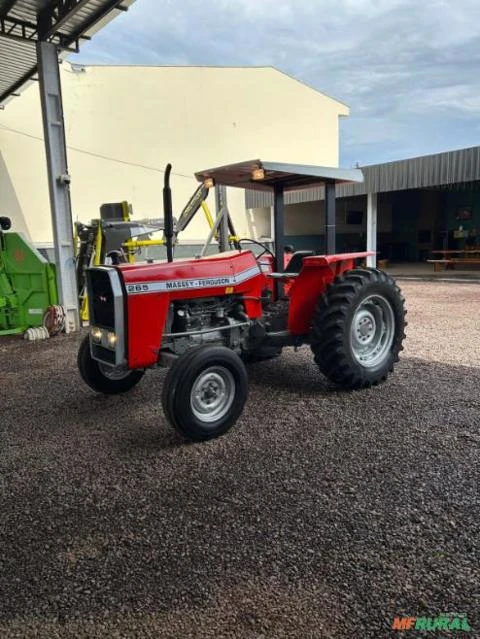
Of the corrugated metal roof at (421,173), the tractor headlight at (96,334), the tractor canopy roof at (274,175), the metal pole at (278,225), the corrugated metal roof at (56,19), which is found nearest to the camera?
the tractor headlight at (96,334)

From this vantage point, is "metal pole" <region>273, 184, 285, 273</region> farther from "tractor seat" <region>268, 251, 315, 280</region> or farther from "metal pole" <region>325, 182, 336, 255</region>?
"metal pole" <region>325, 182, 336, 255</region>

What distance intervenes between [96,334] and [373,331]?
253cm

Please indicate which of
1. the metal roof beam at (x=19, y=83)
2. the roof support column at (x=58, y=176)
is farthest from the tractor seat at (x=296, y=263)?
the metal roof beam at (x=19, y=83)

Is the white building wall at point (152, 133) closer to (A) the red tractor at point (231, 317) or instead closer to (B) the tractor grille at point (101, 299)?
(A) the red tractor at point (231, 317)

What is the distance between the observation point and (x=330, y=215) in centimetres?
464

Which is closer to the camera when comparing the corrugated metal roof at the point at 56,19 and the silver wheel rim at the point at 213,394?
the silver wheel rim at the point at 213,394

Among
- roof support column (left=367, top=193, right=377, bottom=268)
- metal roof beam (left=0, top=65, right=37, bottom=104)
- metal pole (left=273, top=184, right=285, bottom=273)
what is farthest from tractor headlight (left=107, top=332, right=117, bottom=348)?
roof support column (left=367, top=193, right=377, bottom=268)

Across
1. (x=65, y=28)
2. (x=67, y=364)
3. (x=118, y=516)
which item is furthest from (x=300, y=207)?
(x=118, y=516)

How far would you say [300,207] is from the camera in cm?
2112

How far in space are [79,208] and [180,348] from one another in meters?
12.2

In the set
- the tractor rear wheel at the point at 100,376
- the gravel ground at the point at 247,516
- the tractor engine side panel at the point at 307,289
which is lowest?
the gravel ground at the point at 247,516

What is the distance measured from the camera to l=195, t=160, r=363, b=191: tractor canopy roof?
4.15 meters

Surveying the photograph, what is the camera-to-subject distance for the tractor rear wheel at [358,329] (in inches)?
168

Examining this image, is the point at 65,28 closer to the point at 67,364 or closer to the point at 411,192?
the point at 67,364
